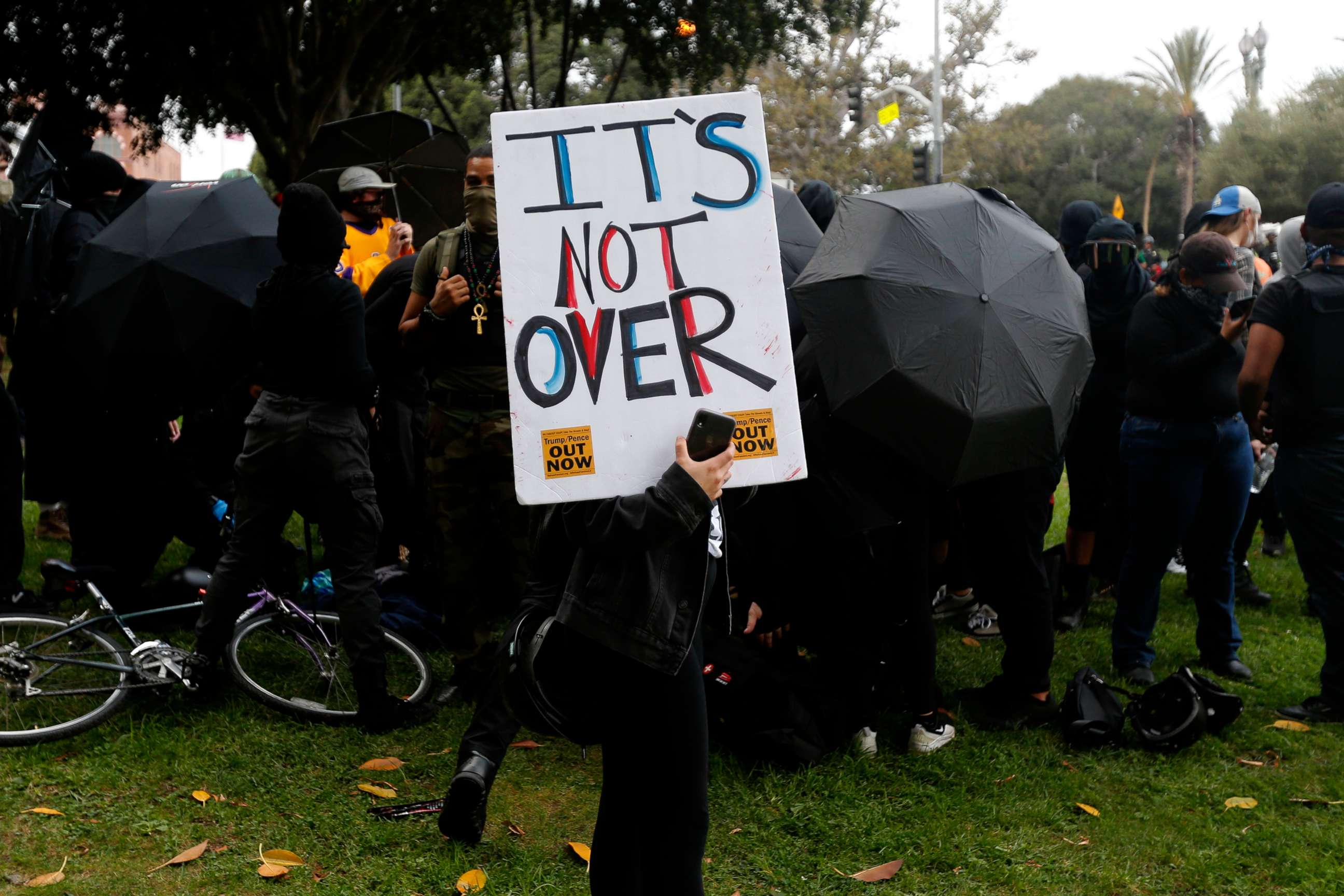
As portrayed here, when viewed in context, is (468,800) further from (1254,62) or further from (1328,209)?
(1254,62)

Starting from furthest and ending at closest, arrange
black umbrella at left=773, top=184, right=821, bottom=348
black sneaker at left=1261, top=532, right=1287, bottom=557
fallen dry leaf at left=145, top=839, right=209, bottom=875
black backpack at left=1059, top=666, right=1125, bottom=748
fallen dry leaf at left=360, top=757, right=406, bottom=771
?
1. black sneaker at left=1261, top=532, right=1287, bottom=557
2. black backpack at left=1059, top=666, right=1125, bottom=748
3. black umbrella at left=773, top=184, right=821, bottom=348
4. fallen dry leaf at left=360, top=757, right=406, bottom=771
5. fallen dry leaf at left=145, top=839, right=209, bottom=875

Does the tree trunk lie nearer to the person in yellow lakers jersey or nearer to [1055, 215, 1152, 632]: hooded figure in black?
[1055, 215, 1152, 632]: hooded figure in black

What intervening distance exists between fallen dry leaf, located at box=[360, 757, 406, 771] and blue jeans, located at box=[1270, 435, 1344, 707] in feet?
12.9

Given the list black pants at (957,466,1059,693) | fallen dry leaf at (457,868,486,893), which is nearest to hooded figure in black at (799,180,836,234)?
black pants at (957,466,1059,693)

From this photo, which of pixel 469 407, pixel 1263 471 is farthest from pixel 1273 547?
pixel 469 407

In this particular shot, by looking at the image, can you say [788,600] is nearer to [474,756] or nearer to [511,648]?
[474,756]

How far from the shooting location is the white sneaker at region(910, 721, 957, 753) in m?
4.88

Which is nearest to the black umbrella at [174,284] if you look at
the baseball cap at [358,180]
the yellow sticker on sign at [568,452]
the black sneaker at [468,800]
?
the baseball cap at [358,180]

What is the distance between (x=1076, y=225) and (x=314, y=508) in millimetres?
4935

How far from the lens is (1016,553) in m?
4.88

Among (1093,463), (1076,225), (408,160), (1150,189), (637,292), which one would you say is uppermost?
(1150,189)

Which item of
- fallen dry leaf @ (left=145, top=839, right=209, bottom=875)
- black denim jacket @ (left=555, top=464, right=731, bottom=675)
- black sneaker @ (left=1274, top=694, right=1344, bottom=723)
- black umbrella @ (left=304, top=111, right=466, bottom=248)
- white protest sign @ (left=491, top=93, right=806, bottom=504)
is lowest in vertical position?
black sneaker @ (left=1274, top=694, right=1344, bottom=723)

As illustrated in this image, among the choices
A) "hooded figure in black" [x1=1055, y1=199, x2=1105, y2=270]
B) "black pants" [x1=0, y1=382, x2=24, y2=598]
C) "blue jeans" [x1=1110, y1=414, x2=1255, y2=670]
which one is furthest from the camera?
"hooded figure in black" [x1=1055, y1=199, x2=1105, y2=270]

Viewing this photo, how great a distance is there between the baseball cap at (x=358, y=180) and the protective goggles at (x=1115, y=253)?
3.85 meters
